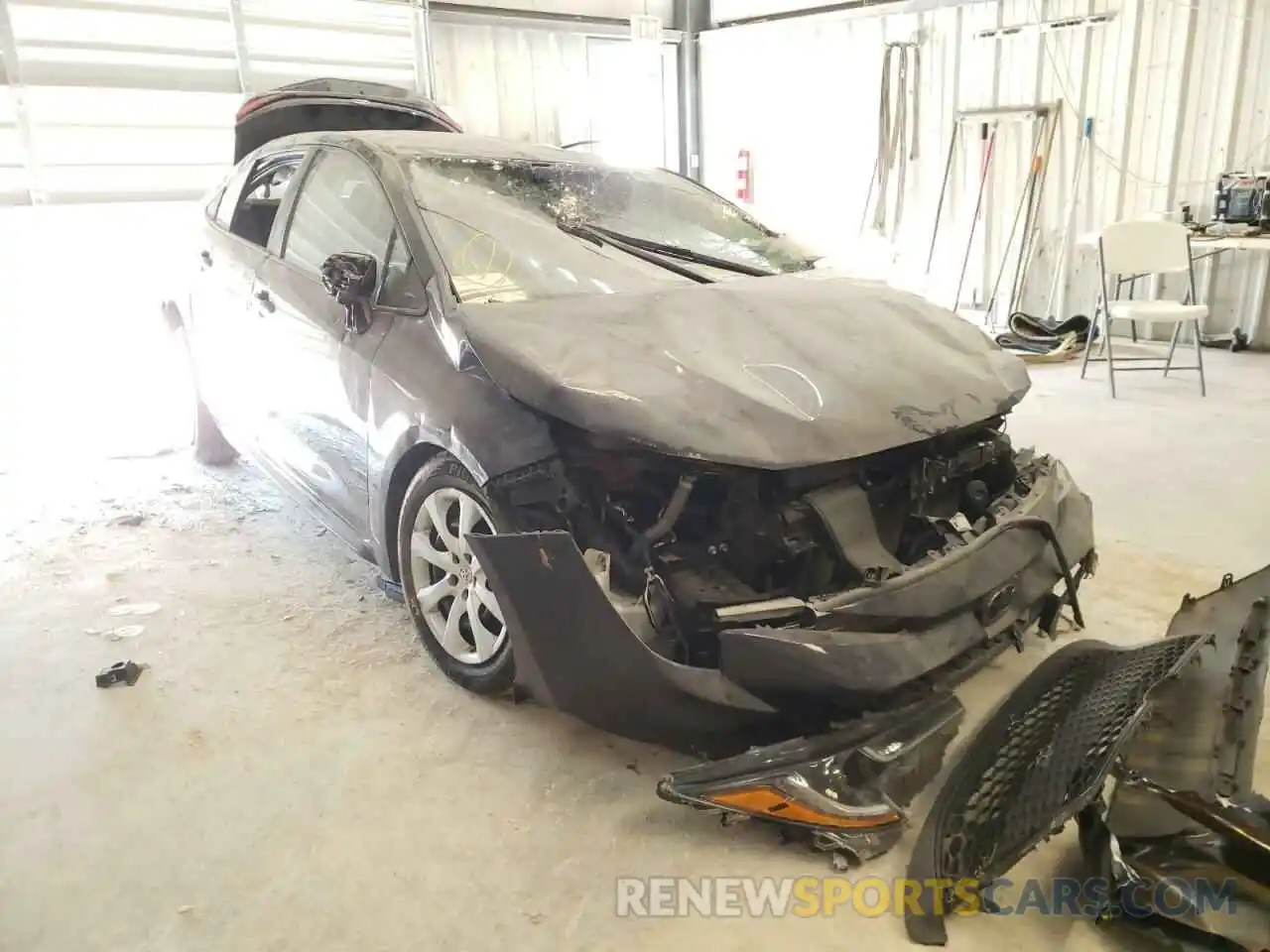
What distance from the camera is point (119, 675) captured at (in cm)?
247

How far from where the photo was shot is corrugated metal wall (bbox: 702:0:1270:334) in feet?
20.4

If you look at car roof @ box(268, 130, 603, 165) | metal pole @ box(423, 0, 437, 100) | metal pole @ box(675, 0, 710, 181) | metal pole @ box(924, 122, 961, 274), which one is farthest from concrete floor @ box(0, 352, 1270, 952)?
metal pole @ box(675, 0, 710, 181)

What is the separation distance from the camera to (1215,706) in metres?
1.87

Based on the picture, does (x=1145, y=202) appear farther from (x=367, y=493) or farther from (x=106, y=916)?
(x=106, y=916)

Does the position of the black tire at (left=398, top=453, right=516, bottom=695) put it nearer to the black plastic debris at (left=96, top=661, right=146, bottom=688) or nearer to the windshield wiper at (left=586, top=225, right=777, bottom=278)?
the black plastic debris at (left=96, top=661, right=146, bottom=688)

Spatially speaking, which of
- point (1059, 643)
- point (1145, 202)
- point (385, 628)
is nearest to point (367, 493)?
point (385, 628)

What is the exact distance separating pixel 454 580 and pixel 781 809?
1012 millimetres

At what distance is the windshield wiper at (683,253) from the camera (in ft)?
8.98

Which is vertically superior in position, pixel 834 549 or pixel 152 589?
pixel 834 549

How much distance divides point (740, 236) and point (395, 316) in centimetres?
128

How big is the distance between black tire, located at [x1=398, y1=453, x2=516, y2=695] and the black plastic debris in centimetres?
78

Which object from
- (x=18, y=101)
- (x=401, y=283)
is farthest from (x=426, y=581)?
(x=18, y=101)

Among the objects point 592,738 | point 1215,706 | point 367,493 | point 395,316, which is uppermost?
point 395,316

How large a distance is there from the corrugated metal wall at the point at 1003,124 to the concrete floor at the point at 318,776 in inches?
158
